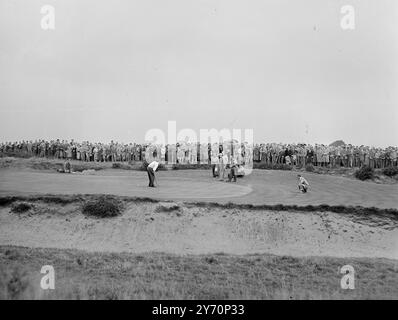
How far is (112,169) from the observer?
34.9 meters

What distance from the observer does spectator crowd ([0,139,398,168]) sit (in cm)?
3784

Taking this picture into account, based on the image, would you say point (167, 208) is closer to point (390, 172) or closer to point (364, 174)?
point (364, 174)

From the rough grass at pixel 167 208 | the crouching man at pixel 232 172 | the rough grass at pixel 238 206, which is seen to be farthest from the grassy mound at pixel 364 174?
the rough grass at pixel 167 208

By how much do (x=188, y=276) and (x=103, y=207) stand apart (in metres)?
7.44

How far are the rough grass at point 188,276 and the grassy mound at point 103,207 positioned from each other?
124 inches

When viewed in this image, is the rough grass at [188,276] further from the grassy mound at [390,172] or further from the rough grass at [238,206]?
the grassy mound at [390,172]

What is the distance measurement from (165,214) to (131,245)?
2.55 meters

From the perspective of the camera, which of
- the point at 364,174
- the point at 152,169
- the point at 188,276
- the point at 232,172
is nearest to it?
the point at 188,276

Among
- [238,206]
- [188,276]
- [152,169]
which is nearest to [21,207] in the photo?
[152,169]

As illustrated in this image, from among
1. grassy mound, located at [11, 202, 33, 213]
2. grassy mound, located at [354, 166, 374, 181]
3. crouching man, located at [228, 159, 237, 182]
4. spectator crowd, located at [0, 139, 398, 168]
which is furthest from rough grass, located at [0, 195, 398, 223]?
spectator crowd, located at [0, 139, 398, 168]

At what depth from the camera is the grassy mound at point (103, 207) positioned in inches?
919

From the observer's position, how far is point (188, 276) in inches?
707

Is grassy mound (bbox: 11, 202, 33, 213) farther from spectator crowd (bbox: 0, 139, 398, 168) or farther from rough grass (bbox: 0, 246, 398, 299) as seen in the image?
spectator crowd (bbox: 0, 139, 398, 168)
